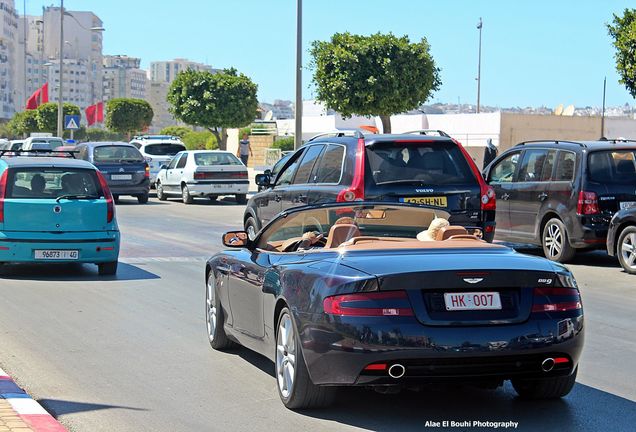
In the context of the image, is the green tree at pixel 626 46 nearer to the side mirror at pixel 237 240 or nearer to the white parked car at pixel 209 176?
the white parked car at pixel 209 176

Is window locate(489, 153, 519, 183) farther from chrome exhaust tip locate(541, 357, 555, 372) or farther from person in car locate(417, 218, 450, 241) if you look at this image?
chrome exhaust tip locate(541, 357, 555, 372)

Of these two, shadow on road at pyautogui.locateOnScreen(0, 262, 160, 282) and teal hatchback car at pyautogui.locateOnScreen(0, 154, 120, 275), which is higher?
teal hatchback car at pyautogui.locateOnScreen(0, 154, 120, 275)

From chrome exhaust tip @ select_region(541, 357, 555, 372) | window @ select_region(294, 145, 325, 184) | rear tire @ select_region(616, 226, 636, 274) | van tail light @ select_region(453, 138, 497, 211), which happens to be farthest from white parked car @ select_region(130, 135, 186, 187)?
chrome exhaust tip @ select_region(541, 357, 555, 372)

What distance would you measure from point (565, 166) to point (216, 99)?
119 feet

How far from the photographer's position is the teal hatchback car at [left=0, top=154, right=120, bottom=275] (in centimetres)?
1397

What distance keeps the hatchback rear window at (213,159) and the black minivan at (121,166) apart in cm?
158

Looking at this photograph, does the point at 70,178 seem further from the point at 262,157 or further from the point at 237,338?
the point at 262,157

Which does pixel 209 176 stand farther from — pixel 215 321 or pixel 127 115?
pixel 127 115

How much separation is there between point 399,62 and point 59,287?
91.5 ft

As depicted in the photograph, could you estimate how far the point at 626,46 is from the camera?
24.3 meters

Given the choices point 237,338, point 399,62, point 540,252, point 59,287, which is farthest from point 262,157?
point 237,338

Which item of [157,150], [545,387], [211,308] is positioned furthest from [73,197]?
[157,150]

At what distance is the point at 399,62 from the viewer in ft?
130

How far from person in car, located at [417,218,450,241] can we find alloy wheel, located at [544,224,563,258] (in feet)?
30.0
